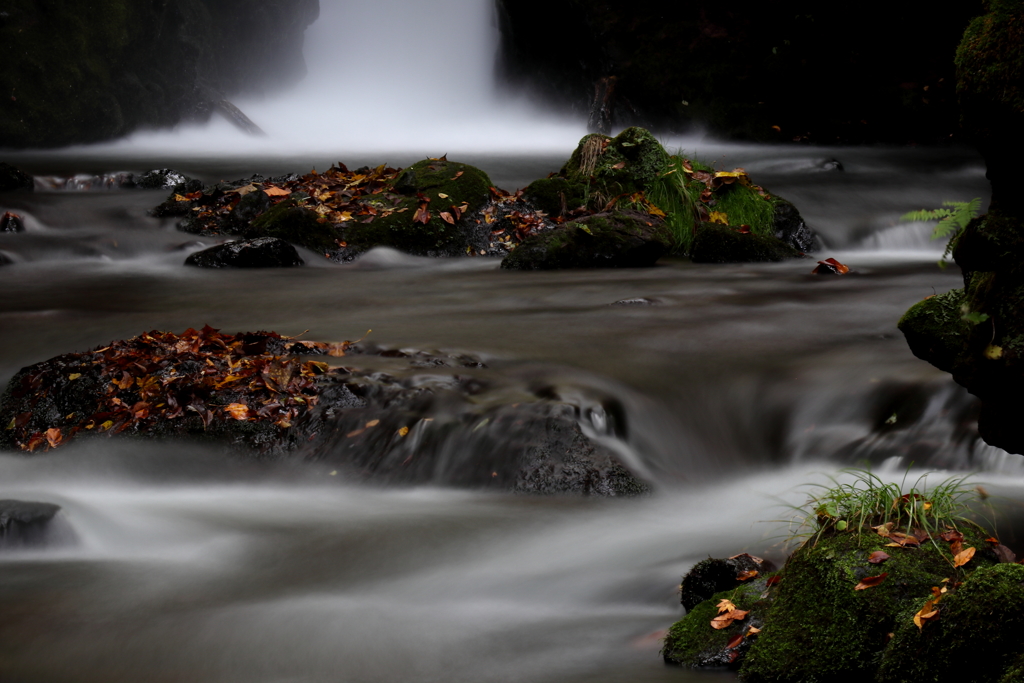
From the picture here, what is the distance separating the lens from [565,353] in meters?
5.52

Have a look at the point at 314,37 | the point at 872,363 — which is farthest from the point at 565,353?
the point at 314,37

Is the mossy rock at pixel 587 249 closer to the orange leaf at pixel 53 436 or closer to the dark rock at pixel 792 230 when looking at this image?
the dark rock at pixel 792 230

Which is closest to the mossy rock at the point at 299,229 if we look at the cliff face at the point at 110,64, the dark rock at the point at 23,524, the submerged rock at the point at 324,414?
the submerged rock at the point at 324,414

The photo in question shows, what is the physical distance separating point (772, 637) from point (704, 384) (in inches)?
112

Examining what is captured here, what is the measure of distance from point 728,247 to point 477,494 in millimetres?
5818

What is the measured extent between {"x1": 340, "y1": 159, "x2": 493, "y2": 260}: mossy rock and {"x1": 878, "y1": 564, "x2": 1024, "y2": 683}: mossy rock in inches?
324

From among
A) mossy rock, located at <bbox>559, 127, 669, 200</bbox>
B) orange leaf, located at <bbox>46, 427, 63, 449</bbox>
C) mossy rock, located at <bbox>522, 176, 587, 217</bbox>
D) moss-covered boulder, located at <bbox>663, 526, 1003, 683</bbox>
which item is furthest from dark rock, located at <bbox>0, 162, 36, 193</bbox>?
moss-covered boulder, located at <bbox>663, 526, 1003, 683</bbox>

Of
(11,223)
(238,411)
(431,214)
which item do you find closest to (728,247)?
(431,214)

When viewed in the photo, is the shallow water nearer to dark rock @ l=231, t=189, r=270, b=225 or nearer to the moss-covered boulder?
the moss-covered boulder

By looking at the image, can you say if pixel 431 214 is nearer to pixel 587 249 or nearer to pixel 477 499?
pixel 587 249

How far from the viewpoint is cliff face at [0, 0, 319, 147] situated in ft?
54.5

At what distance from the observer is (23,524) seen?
3.44 meters

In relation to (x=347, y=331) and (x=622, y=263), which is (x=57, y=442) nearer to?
(x=347, y=331)

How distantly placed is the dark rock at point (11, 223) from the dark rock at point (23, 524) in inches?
305
